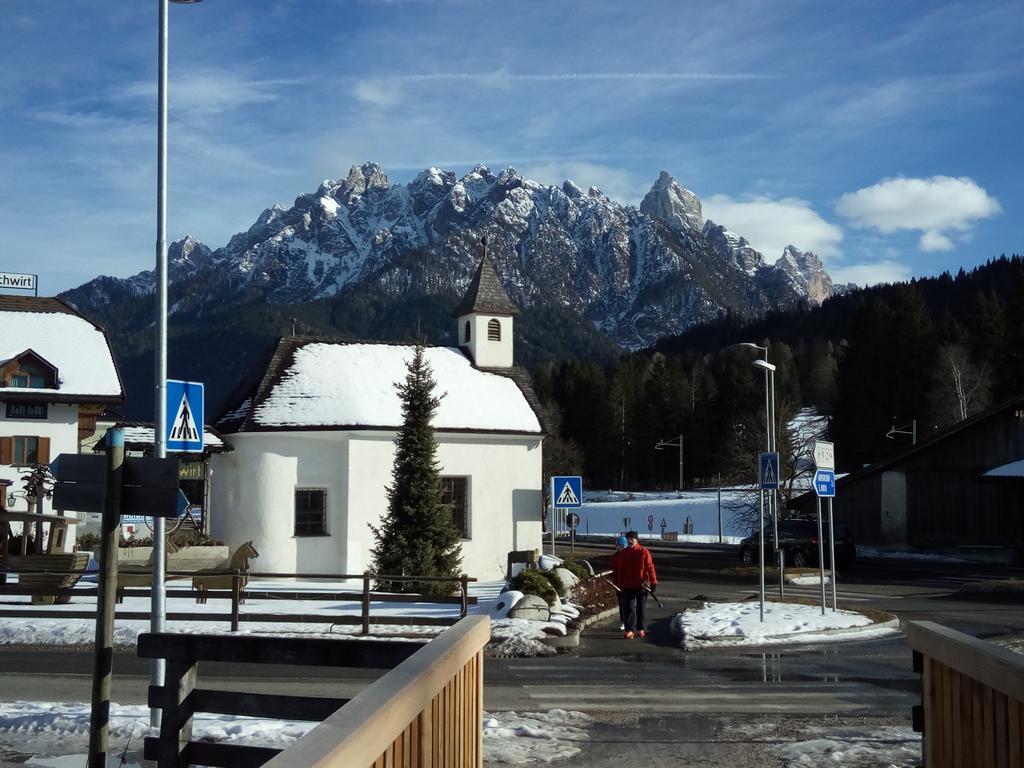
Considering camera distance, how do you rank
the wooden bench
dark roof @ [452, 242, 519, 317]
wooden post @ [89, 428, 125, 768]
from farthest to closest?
dark roof @ [452, 242, 519, 317], the wooden bench, wooden post @ [89, 428, 125, 768]

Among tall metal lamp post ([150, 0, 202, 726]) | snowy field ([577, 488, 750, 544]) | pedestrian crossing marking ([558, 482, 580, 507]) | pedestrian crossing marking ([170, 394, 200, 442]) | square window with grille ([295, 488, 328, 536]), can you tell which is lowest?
snowy field ([577, 488, 750, 544])

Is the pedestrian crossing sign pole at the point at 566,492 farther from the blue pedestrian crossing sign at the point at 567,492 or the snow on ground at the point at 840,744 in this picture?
the snow on ground at the point at 840,744

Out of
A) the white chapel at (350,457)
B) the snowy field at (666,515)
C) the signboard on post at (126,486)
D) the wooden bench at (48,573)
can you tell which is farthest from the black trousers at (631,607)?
the snowy field at (666,515)

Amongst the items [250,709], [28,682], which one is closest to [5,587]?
[28,682]

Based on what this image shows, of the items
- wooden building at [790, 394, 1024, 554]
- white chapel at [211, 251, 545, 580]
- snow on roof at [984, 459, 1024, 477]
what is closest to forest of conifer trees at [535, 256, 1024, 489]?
wooden building at [790, 394, 1024, 554]

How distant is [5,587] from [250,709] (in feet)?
61.6

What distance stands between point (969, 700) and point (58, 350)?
4166 cm

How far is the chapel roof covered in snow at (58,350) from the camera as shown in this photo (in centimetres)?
3975

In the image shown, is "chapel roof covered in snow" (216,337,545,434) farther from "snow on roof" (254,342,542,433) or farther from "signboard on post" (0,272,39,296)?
"signboard on post" (0,272,39,296)

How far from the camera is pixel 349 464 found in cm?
3259

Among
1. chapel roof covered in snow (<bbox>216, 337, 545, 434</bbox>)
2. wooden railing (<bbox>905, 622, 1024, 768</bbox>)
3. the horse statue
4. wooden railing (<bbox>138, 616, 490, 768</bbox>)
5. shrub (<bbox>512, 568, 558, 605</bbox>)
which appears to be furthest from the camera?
chapel roof covered in snow (<bbox>216, 337, 545, 434</bbox>)

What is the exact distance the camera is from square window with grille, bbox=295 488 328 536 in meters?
32.5

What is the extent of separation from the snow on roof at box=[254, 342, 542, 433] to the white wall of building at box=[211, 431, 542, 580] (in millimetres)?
568

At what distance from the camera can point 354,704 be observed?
10.9 feet
